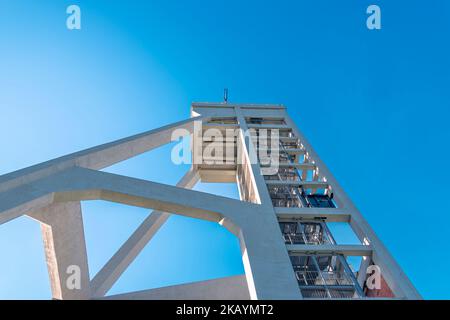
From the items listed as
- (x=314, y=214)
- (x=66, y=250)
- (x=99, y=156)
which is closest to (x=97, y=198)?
(x=99, y=156)

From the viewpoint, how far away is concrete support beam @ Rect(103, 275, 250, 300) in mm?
13734

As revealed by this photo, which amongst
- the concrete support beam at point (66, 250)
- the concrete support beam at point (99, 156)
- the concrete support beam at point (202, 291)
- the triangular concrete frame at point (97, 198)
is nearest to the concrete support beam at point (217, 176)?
the concrete support beam at point (99, 156)

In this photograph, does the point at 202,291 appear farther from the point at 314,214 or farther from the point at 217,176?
the point at 217,176

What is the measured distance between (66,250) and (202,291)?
178 inches

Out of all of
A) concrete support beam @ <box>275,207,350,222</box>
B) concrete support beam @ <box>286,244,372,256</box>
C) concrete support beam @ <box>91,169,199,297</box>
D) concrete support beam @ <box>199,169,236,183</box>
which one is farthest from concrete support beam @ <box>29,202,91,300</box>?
concrete support beam @ <box>199,169,236,183</box>

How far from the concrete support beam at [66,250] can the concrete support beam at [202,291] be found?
1.45 m

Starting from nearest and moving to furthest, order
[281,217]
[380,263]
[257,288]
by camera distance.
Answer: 1. [257,288]
2. [380,263]
3. [281,217]

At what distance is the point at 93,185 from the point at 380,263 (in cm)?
785

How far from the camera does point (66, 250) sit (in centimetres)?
1362

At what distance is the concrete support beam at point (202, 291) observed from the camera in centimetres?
1373

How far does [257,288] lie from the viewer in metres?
9.33
